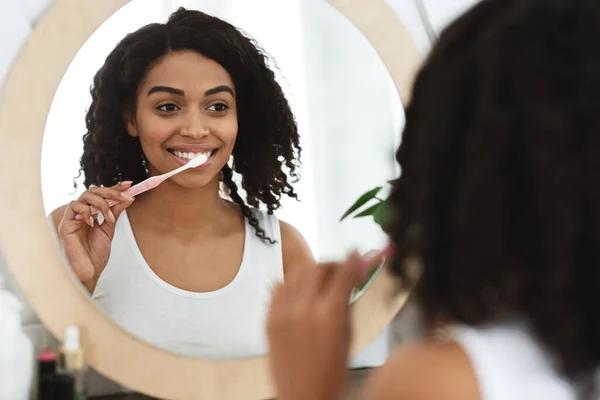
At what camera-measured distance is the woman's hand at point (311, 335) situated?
478mm

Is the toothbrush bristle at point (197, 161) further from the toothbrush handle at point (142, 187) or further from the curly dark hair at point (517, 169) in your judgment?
the curly dark hair at point (517, 169)

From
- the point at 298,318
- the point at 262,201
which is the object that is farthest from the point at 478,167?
the point at 262,201

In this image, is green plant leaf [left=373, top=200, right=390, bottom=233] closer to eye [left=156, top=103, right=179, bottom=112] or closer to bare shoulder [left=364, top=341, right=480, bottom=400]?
eye [left=156, top=103, right=179, bottom=112]

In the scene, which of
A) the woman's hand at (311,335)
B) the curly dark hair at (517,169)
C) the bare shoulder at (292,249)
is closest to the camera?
the curly dark hair at (517,169)

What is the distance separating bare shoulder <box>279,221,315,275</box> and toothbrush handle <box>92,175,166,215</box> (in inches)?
5.9

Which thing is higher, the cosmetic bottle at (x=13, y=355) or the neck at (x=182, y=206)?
the neck at (x=182, y=206)

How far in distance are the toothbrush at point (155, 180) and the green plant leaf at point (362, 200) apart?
0.64ft

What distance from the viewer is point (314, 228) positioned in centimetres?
83

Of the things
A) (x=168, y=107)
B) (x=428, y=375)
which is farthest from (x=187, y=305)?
→ (x=428, y=375)

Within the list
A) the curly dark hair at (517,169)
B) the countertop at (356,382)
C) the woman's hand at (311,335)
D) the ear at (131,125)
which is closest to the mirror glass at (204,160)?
Result: the ear at (131,125)

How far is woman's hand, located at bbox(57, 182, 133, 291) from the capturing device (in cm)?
73

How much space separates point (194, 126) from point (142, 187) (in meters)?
0.08

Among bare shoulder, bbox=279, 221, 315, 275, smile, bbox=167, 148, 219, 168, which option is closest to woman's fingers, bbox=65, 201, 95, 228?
smile, bbox=167, 148, 219, 168

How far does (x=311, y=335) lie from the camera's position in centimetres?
48
